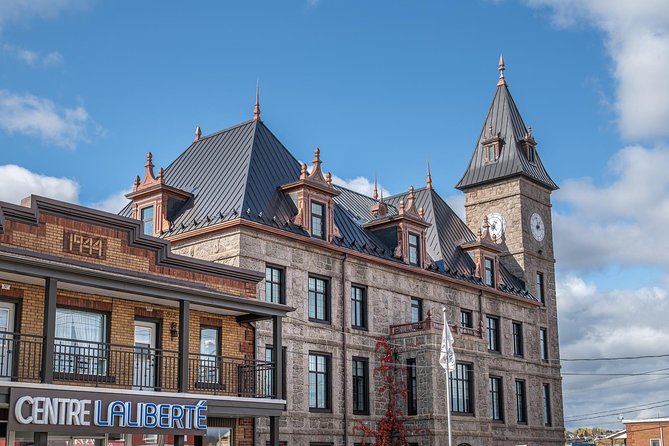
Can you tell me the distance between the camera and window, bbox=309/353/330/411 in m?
31.5

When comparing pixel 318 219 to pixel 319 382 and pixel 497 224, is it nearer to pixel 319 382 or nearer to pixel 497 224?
pixel 319 382

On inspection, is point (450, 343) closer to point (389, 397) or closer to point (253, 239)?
point (389, 397)

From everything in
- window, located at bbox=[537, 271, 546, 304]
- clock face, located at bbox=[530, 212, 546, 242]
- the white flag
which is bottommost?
the white flag

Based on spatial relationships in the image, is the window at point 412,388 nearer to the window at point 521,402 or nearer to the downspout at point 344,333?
the downspout at point 344,333

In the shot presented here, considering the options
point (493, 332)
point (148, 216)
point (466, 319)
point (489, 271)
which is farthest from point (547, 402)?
point (148, 216)

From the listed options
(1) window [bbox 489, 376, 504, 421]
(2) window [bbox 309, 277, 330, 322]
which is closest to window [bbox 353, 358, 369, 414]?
(2) window [bbox 309, 277, 330, 322]

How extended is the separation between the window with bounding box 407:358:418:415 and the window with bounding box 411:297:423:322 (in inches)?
103

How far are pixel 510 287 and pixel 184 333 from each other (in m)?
25.2

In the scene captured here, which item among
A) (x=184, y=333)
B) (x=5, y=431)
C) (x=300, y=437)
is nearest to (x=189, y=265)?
(x=184, y=333)

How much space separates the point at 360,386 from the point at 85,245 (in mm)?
14893

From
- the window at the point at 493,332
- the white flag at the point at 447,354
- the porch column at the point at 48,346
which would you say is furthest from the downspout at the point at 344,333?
the porch column at the point at 48,346

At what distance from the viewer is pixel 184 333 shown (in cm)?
2169

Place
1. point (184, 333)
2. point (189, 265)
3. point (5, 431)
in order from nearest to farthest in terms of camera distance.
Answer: point (5, 431) < point (184, 333) < point (189, 265)

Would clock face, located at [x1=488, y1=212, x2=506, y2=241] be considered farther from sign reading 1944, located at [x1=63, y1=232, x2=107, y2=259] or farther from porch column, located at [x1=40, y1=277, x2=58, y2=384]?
porch column, located at [x1=40, y1=277, x2=58, y2=384]
